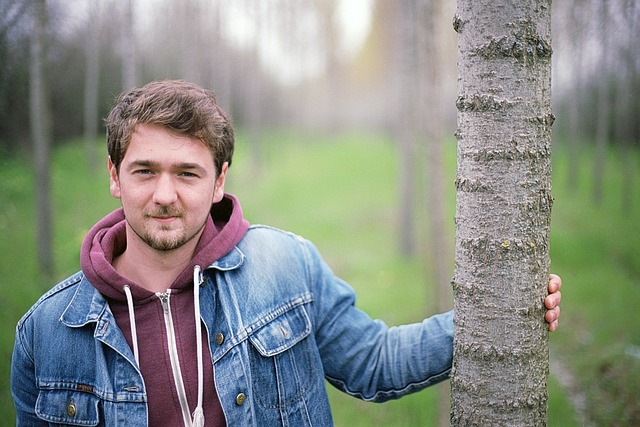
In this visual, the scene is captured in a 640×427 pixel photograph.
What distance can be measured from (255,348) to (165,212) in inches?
23.6

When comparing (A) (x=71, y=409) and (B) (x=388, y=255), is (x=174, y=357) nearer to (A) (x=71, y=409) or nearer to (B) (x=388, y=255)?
(A) (x=71, y=409)

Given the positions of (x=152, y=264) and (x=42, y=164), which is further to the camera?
(x=42, y=164)

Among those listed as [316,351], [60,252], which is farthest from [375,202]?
[316,351]

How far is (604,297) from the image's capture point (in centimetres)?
679

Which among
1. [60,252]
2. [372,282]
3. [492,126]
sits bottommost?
[372,282]

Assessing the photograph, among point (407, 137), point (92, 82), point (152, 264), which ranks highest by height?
point (92, 82)

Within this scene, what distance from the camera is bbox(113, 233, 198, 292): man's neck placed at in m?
1.93

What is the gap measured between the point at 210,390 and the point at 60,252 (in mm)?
6299

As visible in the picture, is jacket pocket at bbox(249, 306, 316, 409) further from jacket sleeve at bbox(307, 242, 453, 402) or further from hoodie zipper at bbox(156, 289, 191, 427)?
hoodie zipper at bbox(156, 289, 191, 427)

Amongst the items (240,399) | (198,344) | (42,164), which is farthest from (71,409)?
(42,164)

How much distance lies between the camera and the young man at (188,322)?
1.75m

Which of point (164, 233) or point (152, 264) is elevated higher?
point (164, 233)

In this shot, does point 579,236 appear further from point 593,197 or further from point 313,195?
point 313,195

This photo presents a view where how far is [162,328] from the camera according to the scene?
71.3 inches
